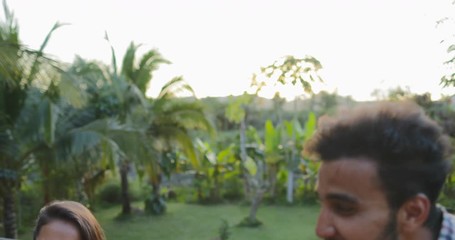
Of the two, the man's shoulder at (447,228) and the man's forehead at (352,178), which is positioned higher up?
the man's forehead at (352,178)

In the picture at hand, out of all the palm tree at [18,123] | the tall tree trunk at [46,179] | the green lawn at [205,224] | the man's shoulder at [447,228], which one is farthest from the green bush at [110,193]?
the man's shoulder at [447,228]

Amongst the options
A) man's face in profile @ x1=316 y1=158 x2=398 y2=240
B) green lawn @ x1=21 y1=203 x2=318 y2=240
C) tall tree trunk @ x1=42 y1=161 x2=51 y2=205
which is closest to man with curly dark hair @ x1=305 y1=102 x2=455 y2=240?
man's face in profile @ x1=316 y1=158 x2=398 y2=240

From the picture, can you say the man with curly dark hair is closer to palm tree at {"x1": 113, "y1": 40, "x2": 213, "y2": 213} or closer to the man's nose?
the man's nose

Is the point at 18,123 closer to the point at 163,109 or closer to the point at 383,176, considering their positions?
the point at 163,109

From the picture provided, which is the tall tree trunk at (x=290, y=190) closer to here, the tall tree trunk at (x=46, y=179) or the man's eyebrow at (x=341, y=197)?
the tall tree trunk at (x=46, y=179)

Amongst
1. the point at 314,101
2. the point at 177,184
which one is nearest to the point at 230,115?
the point at 177,184

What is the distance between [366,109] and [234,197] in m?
15.5

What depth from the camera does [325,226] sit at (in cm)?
102

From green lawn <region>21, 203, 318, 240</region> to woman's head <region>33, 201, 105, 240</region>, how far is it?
31.3 ft

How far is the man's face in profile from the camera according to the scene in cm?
101

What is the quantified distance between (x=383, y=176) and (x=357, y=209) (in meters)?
0.07

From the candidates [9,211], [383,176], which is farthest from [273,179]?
[383,176]

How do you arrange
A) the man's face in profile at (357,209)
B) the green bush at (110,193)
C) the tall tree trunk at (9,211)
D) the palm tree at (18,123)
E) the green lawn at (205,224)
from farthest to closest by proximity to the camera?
1. the green bush at (110,193)
2. the green lawn at (205,224)
3. the tall tree trunk at (9,211)
4. the palm tree at (18,123)
5. the man's face in profile at (357,209)

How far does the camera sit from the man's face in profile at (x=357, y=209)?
3.31ft
